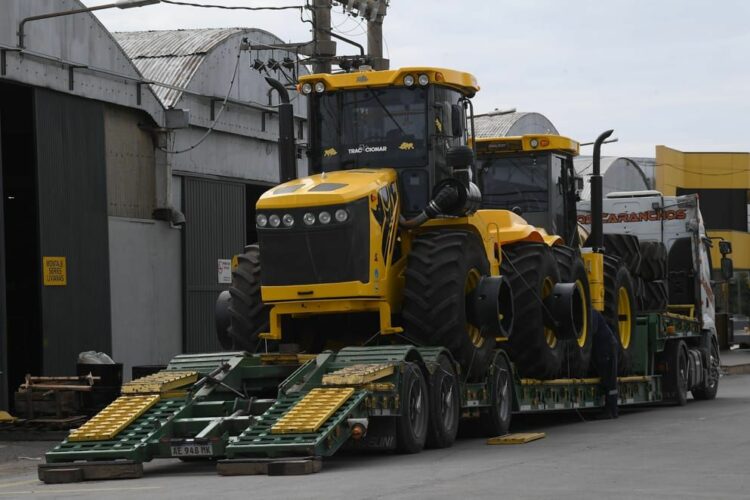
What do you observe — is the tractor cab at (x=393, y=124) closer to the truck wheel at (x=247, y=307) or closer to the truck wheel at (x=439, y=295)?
the truck wheel at (x=439, y=295)

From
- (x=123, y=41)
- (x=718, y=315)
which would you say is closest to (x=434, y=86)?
(x=123, y=41)

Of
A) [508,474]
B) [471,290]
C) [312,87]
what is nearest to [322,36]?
[312,87]

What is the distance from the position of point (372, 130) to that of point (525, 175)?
4954mm

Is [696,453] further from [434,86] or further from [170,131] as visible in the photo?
[170,131]

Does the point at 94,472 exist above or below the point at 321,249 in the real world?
below

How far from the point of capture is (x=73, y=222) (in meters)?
24.8

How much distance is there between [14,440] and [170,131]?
886 cm

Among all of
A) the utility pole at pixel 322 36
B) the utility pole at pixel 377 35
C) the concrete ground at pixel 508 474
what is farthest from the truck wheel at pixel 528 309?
the utility pole at pixel 377 35

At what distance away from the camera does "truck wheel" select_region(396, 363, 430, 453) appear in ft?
50.1

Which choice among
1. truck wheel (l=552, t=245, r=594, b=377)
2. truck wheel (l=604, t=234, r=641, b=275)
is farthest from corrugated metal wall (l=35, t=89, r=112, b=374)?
truck wheel (l=604, t=234, r=641, b=275)

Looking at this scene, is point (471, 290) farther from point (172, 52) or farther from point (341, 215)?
point (172, 52)

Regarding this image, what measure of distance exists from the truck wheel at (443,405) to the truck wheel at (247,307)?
7.51ft

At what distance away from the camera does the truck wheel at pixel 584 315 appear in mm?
20562

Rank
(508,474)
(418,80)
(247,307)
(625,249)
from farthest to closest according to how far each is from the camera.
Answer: (625,249) < (418,80) < (247,307) < (508,474)
